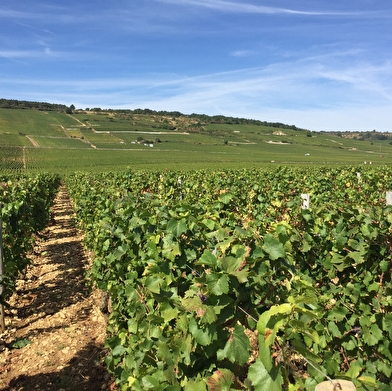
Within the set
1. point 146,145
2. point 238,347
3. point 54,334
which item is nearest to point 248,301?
point 238,347

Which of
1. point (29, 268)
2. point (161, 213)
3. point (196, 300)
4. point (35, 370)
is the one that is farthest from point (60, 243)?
point (196, 300)

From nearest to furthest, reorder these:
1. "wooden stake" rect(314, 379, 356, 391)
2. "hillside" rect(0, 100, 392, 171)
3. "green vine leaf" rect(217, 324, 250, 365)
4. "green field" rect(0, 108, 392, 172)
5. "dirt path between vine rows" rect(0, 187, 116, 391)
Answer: "wooden stake" rect(314, 379, 356, 391), "green vine leaf" rect(217, 324, 250, 365), "dirt path between vine rows" rect(0, 187, 116, 391), "hillside" rect(0, 100, 392, 171), "green field" rect(0, 108, 392, 172)

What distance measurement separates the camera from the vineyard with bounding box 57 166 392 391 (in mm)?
1801

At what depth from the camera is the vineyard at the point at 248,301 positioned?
1801 millimetres

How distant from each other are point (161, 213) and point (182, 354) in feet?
5.22

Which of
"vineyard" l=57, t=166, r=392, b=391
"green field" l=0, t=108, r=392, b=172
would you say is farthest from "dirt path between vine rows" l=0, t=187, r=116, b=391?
"green field" l=0, t=108, r=392, b=172

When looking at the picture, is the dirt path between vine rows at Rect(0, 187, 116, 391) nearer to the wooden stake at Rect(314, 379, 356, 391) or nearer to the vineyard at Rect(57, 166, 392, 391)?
the vineyard at Rect(57, 166, 392, 391)

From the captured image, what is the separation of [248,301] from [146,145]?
307ft

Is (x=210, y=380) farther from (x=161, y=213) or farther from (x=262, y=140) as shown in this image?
(x=262, y=140)

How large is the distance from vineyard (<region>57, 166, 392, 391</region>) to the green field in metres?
51.9

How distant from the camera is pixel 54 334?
5434mm

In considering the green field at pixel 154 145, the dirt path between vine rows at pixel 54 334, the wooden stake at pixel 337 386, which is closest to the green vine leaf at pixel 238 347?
the wooden stake at pixel 337 386

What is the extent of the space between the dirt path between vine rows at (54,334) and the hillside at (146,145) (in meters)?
44.6

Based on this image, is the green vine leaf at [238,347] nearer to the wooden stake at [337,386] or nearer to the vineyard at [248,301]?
the vineyard at [248,301]
